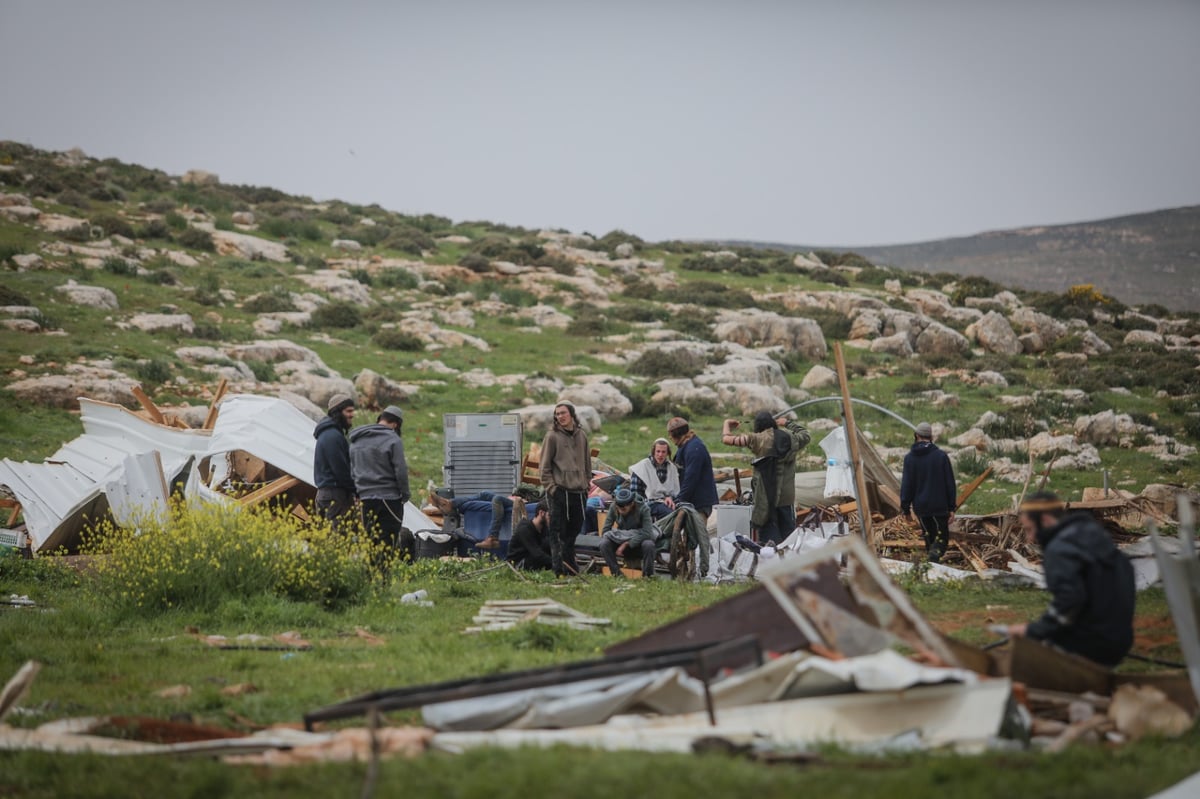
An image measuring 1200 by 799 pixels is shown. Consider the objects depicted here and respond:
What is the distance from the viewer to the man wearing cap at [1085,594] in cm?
648

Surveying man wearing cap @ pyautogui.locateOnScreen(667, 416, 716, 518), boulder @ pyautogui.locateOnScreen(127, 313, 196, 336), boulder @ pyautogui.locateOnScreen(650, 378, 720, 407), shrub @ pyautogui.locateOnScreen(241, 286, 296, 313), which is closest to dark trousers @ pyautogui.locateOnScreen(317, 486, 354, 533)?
man wearing cap @ pyautogui.locateOnScreen(667, 416, 716, 518)

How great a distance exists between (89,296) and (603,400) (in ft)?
50.4

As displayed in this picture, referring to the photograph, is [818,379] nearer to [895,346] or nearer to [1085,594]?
[895,346]

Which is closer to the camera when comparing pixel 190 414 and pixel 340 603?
pixel 340 603

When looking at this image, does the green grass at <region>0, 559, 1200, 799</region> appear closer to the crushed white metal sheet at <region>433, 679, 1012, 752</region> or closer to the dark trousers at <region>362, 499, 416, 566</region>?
the crushed white metal sheet at <region>433, 679, 1012, 752</region>

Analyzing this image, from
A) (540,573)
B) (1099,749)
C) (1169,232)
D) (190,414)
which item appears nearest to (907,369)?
(190,414)

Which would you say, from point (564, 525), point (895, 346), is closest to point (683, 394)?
point (895, 346)

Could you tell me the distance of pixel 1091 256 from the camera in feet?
270

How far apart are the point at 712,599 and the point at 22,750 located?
6.81m

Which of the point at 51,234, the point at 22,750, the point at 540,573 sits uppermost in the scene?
the point at 51,234

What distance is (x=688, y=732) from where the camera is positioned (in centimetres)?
584

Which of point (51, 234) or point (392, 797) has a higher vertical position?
point (51, 234)

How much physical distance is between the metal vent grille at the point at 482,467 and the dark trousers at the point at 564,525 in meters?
2.77

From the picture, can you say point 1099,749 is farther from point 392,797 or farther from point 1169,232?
point 1169,232
